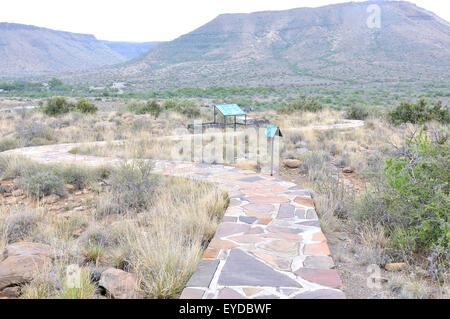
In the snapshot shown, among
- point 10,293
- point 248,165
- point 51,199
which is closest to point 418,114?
point 248,165

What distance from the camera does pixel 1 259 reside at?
10.9ft

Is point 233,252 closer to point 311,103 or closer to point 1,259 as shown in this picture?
point 1,259

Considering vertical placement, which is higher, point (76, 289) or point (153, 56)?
point (153, 56)

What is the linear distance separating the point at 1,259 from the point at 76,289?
4.01 feet

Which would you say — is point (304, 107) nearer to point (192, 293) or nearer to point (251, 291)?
point (251, 291)

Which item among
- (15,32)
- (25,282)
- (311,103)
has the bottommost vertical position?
(25,282)

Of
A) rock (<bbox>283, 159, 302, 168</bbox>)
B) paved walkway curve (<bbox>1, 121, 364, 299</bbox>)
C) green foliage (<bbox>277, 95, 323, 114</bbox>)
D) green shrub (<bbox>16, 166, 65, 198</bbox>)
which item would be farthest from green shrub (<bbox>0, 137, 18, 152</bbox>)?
green foliage (<bbox>277, 95, 323, 114</bbox>)

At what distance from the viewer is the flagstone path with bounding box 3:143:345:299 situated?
8.83 ft

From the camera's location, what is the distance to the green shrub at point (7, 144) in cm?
945

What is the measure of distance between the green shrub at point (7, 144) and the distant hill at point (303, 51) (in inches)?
1428

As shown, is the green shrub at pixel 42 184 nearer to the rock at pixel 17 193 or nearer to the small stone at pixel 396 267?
the rock at pixel 17 193

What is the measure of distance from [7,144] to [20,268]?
7.86 m

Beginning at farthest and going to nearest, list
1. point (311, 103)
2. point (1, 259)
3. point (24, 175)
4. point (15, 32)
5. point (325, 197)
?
point (15, 32)
point (311, 103)
point (24, 175)
point (325, 197)
point (1, 259)
